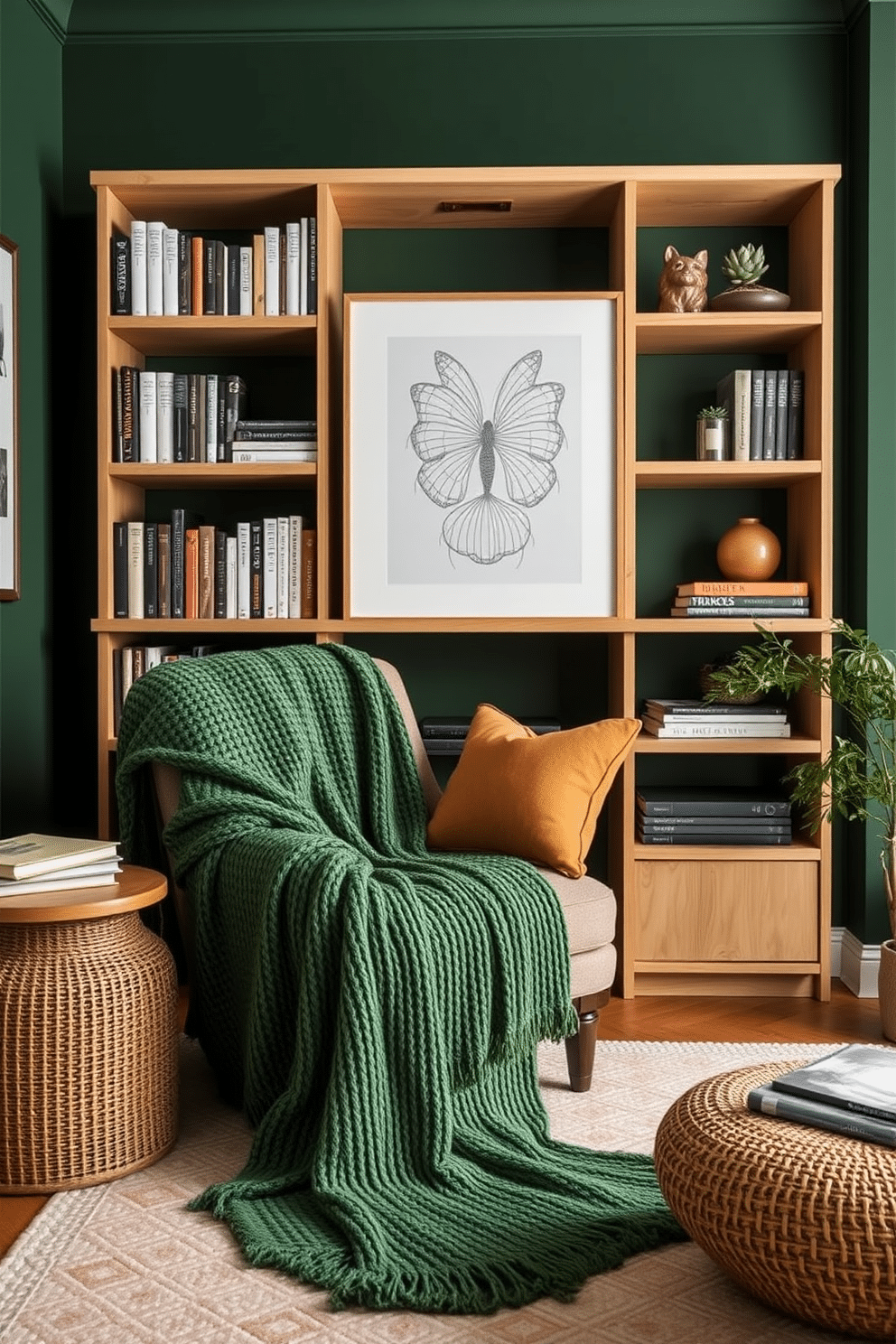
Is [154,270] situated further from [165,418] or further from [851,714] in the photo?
[851,714]

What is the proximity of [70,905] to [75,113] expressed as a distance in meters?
2.60

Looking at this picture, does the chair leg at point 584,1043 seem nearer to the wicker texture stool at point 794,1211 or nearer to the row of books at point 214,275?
the wicker texture stool at point 794,1211

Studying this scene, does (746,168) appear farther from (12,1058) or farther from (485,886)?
(12,1058)

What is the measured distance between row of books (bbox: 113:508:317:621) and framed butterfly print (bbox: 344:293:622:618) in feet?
0.50

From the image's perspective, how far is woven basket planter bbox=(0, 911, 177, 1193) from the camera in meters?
2.12

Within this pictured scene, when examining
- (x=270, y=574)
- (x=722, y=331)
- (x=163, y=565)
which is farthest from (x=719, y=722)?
(x=163, y=565)

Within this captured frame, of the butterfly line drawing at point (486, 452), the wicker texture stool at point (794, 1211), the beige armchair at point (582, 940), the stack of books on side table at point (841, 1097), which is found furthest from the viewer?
the butterfly line drawing at point (486, 452)

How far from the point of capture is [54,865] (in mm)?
2227

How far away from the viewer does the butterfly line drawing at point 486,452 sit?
11.2ft

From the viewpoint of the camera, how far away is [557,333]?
3.39 m

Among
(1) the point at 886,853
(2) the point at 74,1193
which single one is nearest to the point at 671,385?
(1) the point at 886,853

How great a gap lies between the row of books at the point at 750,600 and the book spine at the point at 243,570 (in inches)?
46.8

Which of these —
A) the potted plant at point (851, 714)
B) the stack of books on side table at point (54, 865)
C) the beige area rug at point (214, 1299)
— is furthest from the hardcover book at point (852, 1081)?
the potted plant at point (851, 714)

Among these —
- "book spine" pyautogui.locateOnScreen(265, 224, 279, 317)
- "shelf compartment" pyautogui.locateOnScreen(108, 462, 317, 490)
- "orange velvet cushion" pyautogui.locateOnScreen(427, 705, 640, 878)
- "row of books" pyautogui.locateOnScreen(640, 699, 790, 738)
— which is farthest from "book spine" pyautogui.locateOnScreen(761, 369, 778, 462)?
"book spine" pyautogui.locateOnScreen(265, 224, 279, 317)
